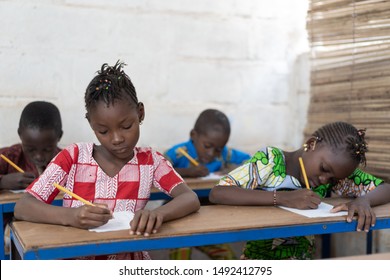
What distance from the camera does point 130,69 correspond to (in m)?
3.46

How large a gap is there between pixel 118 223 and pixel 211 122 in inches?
68.4

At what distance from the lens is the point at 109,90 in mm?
1822

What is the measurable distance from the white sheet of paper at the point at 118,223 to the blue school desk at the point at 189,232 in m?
0.05

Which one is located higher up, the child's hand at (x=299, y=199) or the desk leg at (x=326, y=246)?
the child's hand at (x=299, y=199)

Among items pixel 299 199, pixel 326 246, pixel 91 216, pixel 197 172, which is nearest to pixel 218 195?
pixel 299 199

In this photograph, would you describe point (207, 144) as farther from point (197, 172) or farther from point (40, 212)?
point (40, 212)

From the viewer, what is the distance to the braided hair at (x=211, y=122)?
3.29m

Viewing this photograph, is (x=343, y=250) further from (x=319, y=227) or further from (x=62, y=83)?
(x=62, y=83)

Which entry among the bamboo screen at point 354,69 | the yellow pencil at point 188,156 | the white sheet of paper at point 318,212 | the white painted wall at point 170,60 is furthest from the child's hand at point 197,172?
the white sheet of paper at point 318,212

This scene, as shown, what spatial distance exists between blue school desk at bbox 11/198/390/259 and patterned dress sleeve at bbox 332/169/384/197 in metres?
0.26

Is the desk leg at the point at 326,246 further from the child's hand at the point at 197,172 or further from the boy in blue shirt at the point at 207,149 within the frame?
the child's hand at the point at 197,172

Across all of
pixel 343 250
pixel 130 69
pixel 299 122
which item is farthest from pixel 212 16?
pixel 343 250

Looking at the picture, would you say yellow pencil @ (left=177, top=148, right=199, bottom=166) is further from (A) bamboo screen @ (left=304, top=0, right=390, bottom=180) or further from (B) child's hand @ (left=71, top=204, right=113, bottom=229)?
(B) child's hand @ (left=71, top=204, right=113, bottom=229)

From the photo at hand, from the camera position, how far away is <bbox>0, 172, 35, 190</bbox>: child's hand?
243cm
